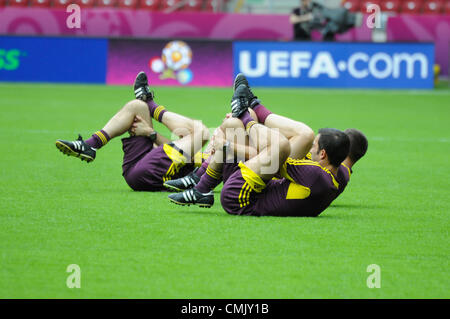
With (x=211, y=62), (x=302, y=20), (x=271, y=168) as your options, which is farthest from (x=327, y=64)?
(x=271, y=168)

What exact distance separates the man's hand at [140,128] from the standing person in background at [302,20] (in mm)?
15606

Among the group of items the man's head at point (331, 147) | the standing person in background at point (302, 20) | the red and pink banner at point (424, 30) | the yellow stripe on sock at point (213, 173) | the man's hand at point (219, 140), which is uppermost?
the red and pink banner at point (424, 30)

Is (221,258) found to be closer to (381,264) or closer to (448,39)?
(381,264)

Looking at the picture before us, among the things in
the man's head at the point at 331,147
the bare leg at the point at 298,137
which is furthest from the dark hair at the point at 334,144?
the bare leg at the point at 298,137

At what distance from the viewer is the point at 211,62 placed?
23047 mm

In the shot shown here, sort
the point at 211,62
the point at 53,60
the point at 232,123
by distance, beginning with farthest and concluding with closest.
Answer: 1. the point at 211,62
2. the point at 53,60
3. the point at 232,123

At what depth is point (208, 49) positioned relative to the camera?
2288 cm

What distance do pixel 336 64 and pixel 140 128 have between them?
1563 centimetres

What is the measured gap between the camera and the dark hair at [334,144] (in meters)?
6.53

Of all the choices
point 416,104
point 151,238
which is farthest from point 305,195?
point 416,104

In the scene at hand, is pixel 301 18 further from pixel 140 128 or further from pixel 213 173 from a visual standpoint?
pixel 213 173

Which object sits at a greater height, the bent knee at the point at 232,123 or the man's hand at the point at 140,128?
the man's hand at the point at 140,128

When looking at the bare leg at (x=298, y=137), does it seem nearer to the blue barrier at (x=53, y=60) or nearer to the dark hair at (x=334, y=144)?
the dark hair at (x=334, y=144)
